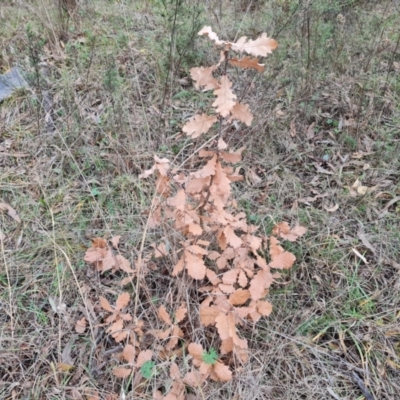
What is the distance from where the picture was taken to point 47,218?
225 cm

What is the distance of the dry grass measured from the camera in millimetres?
1733

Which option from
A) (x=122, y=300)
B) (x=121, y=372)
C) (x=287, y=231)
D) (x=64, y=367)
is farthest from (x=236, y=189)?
(x=64, y=367)

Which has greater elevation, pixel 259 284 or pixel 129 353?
pixel 259 284

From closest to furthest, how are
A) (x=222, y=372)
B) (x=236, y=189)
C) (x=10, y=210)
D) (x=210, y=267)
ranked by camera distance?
(x=222, y=372), (x=210, y=267), (x=10, y=210), (x=236, y=189)

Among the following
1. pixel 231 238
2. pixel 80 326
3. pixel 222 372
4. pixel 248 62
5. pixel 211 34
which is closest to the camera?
pixel 211 34

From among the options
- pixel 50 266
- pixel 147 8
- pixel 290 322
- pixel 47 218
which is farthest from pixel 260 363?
pixel 147 8

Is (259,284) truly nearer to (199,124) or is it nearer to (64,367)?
(199,124)

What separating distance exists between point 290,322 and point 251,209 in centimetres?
70

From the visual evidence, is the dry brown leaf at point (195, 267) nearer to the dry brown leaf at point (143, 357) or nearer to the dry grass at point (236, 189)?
the dry grass at point (236, 189)

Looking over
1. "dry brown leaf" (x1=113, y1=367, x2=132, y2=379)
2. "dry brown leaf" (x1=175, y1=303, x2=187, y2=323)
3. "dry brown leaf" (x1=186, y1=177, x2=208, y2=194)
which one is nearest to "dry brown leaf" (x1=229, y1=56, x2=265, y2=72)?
"dry brown leaf" (x1=186, y1=177, x2=208, y2=194)

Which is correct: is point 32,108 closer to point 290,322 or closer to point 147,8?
point 147,8

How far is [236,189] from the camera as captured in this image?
7.68ft

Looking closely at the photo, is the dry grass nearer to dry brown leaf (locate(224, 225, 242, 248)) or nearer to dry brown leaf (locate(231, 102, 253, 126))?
dry brown leaf (locate(224, 225, 242, 248))

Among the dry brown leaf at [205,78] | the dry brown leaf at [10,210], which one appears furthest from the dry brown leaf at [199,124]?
the dry brown leaf at [10,210]
